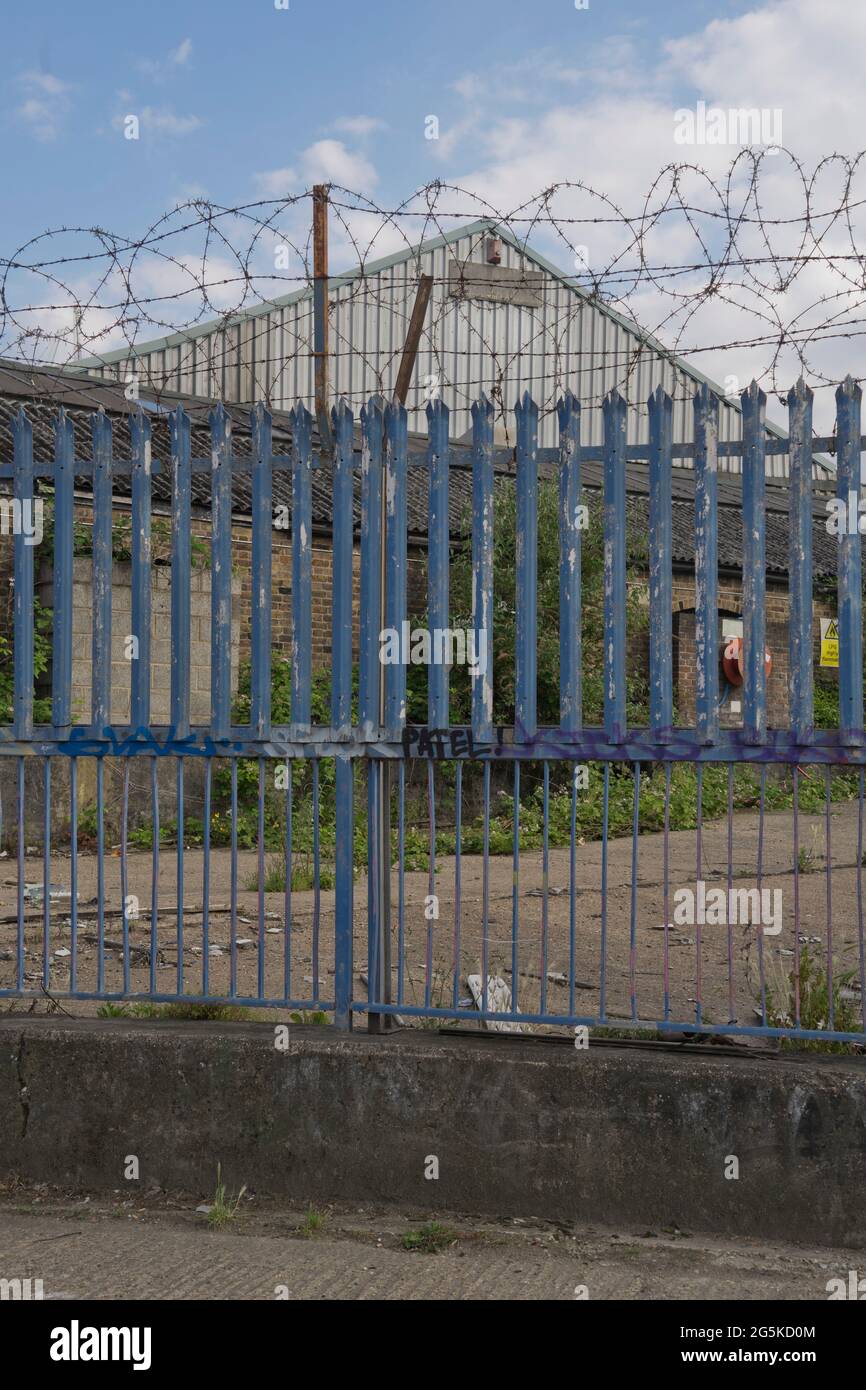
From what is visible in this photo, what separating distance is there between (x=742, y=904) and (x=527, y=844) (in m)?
3.48

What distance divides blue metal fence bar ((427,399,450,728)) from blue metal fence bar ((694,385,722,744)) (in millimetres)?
778

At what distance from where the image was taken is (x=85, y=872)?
34.9 feet

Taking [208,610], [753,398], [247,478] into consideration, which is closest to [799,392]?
[753,398]

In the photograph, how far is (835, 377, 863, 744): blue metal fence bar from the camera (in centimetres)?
401

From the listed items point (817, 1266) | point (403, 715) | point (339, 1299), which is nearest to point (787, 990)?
point (817, 1266)

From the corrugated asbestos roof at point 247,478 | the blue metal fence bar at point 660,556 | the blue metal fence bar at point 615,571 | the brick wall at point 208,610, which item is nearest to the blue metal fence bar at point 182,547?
the blue metal fence bar at point 615,571

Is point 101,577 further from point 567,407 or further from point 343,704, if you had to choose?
point 567,407

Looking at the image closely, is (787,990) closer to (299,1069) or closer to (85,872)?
(299,1069)

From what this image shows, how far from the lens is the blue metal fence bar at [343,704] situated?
14.5 ft

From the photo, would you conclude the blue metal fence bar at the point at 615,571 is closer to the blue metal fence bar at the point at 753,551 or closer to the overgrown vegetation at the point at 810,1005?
the blue metal fence bar at the point at 753,551

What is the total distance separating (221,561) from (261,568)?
0.47 ft

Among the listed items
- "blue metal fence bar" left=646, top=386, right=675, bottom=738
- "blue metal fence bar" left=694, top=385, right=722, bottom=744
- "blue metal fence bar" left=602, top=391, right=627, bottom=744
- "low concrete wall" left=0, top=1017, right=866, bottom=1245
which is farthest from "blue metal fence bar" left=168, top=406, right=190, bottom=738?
"blue metal fence bar" left=694, top=385, right=722, bottom=744

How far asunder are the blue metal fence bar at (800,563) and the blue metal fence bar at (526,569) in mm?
777

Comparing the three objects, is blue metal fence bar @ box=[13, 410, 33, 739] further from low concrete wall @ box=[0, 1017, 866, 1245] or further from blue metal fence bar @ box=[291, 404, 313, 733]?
low concrete wall @ box=[0, 1017, 866, 1245]
